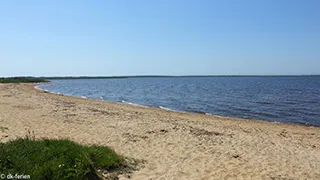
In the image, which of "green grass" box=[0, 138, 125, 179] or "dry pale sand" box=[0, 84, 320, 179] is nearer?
"green grass" box=[0, 138, 125, 179]

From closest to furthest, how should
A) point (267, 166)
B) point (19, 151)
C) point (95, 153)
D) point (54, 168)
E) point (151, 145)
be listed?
1. point (54, 168)
2. point (19, 151)
3. point (95, 153)
4. point (267, 166)
5. point (151, 145)

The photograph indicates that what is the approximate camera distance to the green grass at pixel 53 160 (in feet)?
17.1

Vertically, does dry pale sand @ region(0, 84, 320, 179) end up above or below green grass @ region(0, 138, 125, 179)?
below

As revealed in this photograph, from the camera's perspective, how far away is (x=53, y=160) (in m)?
5.78

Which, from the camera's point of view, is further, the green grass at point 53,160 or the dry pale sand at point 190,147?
the dry pale sand at point 190,147

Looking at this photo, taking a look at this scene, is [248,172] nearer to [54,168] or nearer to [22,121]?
[54,168]

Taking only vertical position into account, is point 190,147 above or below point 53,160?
below

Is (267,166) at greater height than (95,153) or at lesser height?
lesser

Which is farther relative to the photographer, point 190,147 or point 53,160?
point 190,147

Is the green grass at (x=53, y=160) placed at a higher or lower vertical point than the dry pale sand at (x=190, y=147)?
higher

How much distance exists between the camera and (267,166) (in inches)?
325

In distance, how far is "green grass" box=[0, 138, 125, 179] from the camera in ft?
17.1

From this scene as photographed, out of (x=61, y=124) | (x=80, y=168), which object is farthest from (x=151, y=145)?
(x=61, y=124)

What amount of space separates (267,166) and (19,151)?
6.61 meters
